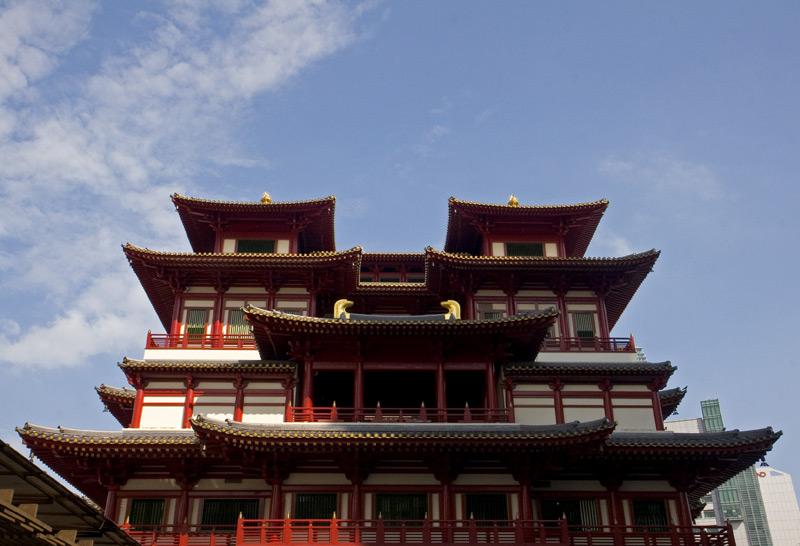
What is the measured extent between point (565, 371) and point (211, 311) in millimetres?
16631

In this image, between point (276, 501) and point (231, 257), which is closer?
point (276, 501)

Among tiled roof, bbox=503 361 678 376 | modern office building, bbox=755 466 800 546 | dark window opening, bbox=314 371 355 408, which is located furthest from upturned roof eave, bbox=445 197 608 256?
modern office building, bbox=755 466 800 546

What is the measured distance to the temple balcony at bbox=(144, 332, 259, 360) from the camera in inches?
1308

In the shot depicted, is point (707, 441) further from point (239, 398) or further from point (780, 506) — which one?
point (780, 506)

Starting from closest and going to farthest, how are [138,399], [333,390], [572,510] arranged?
[572,510]
[138,399]
[333,390]

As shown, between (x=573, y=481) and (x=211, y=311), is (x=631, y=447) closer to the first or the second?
(x=573, y=481)

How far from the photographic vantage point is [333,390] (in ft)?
109

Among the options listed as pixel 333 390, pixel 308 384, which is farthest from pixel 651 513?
pixel 308 384

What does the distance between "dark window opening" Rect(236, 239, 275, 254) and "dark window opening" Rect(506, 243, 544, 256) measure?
483 inches

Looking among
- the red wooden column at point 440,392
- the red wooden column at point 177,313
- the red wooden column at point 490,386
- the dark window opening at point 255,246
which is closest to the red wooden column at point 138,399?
the red wooden column at point 177,313

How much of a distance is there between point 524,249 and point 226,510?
19613 mm

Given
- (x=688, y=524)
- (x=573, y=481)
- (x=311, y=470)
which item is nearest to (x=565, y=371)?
(x=573, y=481)

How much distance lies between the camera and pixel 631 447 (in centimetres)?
2789

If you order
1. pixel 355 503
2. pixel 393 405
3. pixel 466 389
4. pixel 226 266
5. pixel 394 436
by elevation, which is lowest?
pixel 355 503
